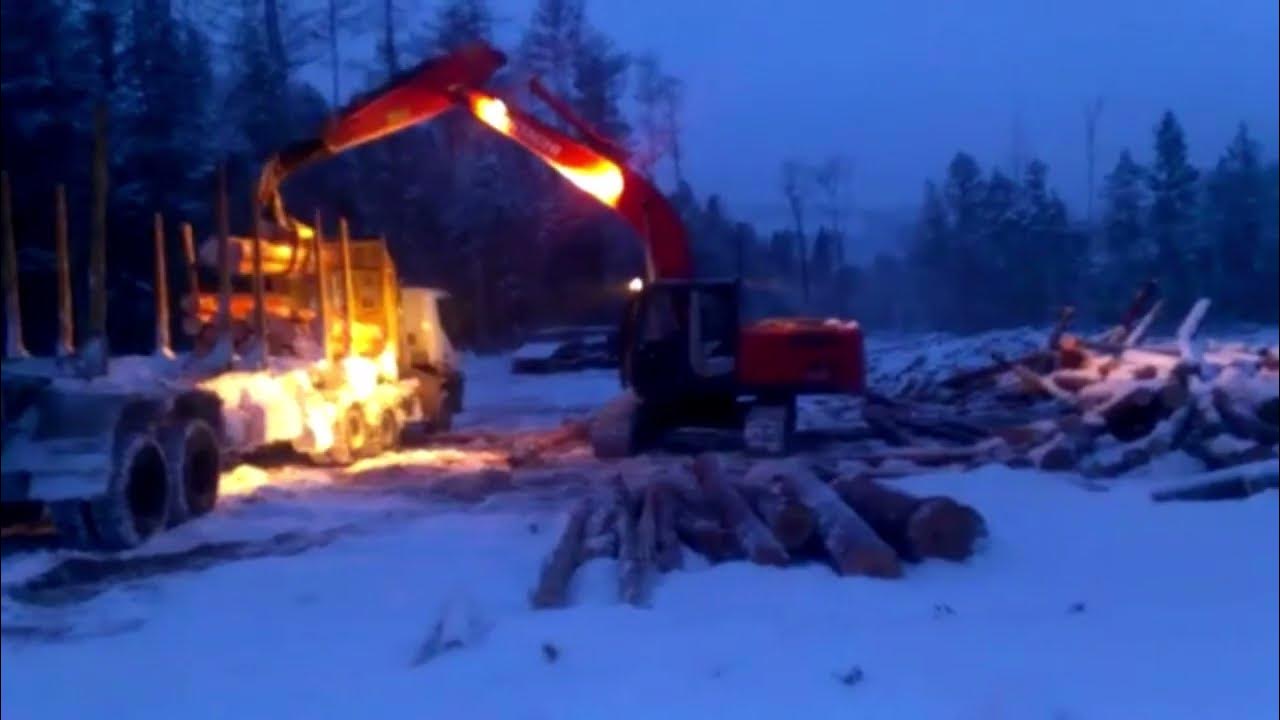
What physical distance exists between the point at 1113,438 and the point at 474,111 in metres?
5.11

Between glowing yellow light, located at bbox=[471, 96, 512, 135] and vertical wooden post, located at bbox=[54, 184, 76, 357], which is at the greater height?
glowing yellow light, located at bbox=[471, 96, 512, 135]

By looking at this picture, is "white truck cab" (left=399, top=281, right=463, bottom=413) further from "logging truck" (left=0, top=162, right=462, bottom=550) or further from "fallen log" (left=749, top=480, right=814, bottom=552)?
"fallen log" (left=749, top=480, right=814, bottom=552)

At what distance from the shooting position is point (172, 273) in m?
6.47

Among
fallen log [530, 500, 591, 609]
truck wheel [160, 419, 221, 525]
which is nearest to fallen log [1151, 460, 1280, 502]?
fallen log [530, 500, 591, 609]


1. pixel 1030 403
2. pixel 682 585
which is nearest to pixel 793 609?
pixel 682 585

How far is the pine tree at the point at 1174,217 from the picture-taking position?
5871 millimetres

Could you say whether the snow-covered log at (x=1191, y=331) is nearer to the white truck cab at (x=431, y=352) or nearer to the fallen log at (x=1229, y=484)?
the fallen log at (x=1229, y=484)

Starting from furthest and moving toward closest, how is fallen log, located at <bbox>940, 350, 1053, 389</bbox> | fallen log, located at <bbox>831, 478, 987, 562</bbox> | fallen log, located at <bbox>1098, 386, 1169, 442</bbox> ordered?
fallen log, located at <bbox>940, 350, 1053, 389</bbox> → fallen log, located at <bbox>1098, 386, 1169, 442</bbox> → fallen log, located at <bbox>831, 478, 987, 562</bbox>

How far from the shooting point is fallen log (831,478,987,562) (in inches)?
284

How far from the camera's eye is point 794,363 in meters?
11.8

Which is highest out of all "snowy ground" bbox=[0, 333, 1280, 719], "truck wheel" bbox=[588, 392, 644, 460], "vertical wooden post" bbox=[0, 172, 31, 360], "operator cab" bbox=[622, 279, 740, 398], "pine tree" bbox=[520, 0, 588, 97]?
"pine tree" bbox=[520, 0, 588, 97]

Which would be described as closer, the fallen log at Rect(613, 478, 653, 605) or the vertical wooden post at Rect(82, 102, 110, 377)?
the vertical wooden post at Rect(82, 102, 110, 377)

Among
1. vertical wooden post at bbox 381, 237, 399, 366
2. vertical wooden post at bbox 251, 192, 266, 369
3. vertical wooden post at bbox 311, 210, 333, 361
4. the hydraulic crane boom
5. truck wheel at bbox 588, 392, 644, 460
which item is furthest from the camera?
vertical wooden post at bbox 381, 237, 399, 366

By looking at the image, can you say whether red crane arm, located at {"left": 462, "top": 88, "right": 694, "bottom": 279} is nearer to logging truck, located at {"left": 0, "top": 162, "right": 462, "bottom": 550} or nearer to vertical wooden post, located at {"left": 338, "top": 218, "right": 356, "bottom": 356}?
logging truck, located at {"left": 0, "top": 162, "right": 462, "bottom": 550}
